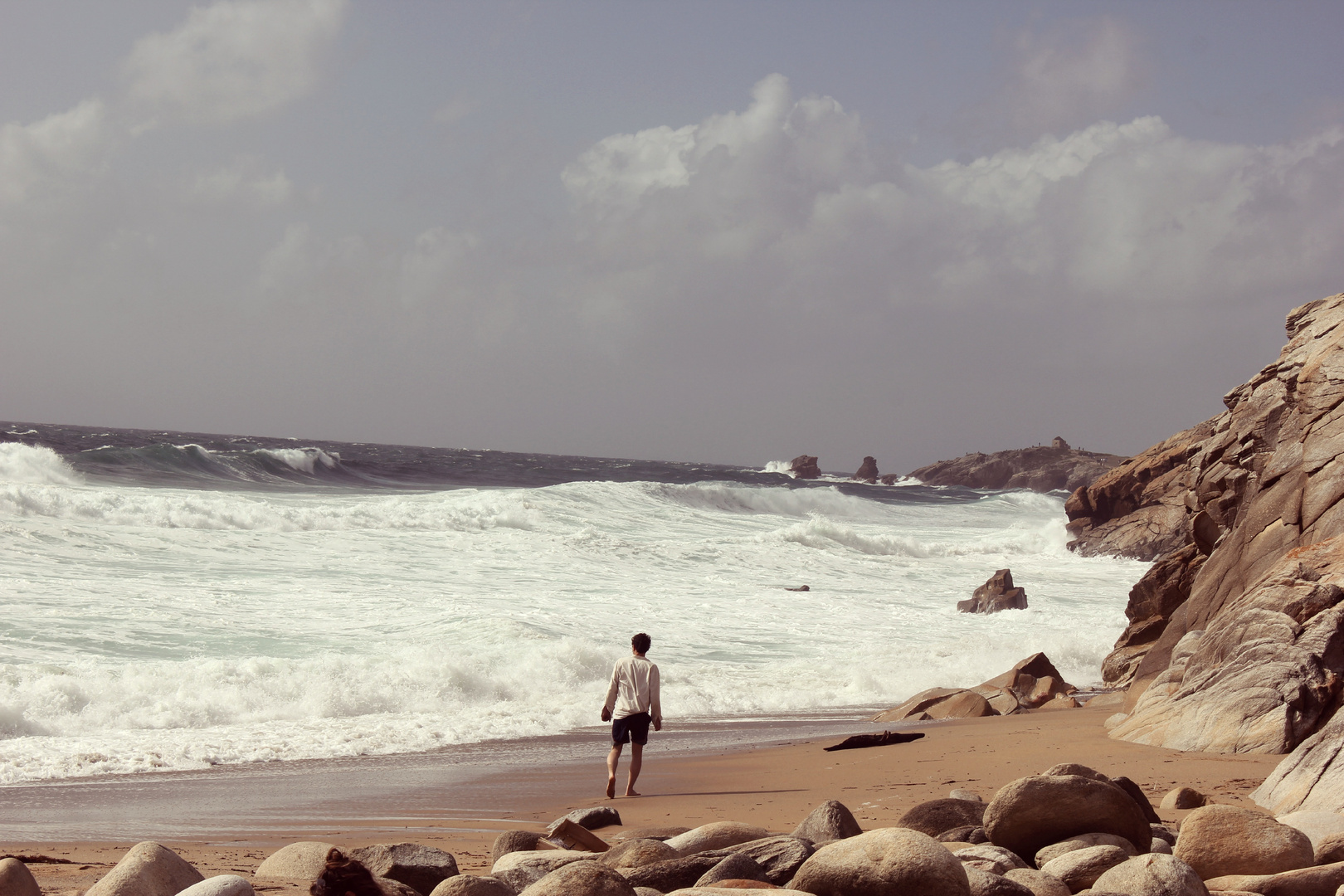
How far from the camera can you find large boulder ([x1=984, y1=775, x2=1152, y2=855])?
15.8 ft

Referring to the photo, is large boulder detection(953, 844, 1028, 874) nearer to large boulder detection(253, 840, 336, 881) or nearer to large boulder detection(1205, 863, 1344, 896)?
large boulder detection(1205, 863, 1344, 896)

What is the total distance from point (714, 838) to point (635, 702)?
10.6 ft

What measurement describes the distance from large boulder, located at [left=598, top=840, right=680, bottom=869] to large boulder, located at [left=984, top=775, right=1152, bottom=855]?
5.32 ft

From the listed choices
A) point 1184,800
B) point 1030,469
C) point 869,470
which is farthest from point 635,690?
point 869,470

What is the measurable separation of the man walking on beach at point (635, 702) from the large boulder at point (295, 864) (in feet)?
10.4

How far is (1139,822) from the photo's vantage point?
4836mm

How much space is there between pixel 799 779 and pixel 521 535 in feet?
60.1

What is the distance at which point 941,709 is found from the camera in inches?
457

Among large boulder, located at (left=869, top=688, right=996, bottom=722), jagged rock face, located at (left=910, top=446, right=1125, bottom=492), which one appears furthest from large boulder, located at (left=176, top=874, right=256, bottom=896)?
jagged rock face, located at (left=910, top=446, right=1125, bottom=492)

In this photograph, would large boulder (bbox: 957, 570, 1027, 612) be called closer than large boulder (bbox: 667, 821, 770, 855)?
No

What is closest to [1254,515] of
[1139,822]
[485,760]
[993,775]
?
[993,775]

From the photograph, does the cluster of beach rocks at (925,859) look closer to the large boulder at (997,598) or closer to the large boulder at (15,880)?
the large boulder at (15,880)

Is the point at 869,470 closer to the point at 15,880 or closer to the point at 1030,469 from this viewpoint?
the point at 1030,469

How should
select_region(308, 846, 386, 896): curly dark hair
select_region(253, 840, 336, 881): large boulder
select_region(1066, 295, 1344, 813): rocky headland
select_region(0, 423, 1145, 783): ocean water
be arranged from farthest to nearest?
select_region(0, 423, 1145, 783): ocean water
select_region(1066, 295, 1344, 813): rocky headland
select_region(253, 840, 336, 881): large boulder
select_region(308, 846, 386, 896): curly dark hair
